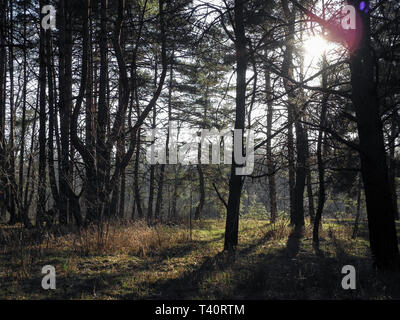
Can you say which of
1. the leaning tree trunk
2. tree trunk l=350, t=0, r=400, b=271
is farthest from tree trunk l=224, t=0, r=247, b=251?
tree trunk l=350, t=0, r=400, b=271

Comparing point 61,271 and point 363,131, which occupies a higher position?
point 363,131

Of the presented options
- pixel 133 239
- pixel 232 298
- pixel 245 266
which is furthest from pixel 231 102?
pixel 232 298

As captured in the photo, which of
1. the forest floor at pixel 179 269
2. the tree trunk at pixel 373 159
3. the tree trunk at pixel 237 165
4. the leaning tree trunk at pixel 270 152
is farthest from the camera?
the tree trunk at pixel 237 165

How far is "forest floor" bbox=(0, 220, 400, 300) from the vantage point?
4.14m

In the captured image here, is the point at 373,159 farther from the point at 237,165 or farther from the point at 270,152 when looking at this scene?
the point at 237,165

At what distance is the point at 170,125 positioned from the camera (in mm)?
18094

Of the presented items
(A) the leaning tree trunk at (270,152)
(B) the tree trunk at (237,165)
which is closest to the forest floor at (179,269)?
(B) the tree trunk at (237,165)

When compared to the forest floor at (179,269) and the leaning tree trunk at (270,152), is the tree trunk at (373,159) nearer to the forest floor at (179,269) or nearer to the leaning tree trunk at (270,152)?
the forest floor at (179,269)

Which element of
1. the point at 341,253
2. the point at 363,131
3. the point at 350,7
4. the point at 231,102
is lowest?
the point at 341,253

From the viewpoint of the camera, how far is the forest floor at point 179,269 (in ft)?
13.6
